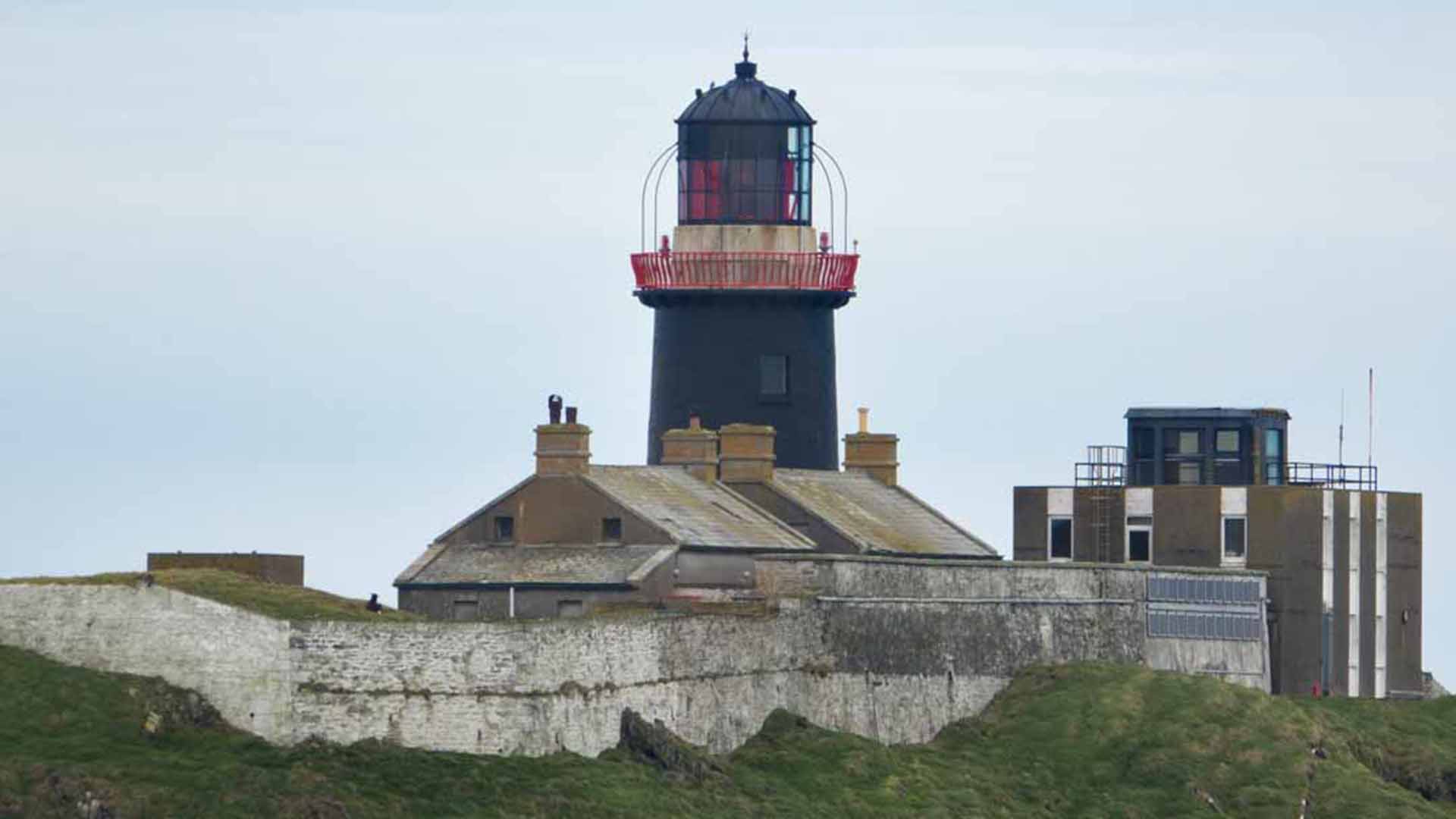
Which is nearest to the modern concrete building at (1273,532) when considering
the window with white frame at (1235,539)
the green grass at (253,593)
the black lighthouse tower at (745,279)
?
the window with white frame at (1235,539)

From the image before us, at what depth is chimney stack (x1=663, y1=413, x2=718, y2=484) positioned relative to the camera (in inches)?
3563

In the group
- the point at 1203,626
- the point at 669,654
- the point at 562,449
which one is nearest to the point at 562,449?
the point at 562,449

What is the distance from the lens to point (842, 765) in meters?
79.2

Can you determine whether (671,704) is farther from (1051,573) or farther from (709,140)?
(709,140)

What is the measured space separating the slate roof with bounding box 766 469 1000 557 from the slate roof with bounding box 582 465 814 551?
134 cm

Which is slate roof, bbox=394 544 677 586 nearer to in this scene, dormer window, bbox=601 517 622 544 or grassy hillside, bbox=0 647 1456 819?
dormer window, bbox=601 517 622 544

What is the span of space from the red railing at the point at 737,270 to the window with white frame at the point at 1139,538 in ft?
30.3

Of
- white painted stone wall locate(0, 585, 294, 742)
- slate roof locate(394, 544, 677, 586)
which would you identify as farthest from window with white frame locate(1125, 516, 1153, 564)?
white painted stone wall locate(0, 585, 294, 742)

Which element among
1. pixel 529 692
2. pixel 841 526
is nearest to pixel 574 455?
pixel 841 526

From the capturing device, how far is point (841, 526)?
89.6 m

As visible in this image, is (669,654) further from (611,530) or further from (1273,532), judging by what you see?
(1273,532)

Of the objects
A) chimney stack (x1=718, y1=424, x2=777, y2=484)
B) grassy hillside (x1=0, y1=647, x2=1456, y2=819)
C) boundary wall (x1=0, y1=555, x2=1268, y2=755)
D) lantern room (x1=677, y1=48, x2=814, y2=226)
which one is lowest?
grassy hillside (x1=0, y1=647, x2=1456, y2=819)

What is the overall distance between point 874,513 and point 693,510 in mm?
6664

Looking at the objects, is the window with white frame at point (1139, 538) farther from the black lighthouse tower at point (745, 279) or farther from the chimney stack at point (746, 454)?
the chimney stack at point (746, 454)
